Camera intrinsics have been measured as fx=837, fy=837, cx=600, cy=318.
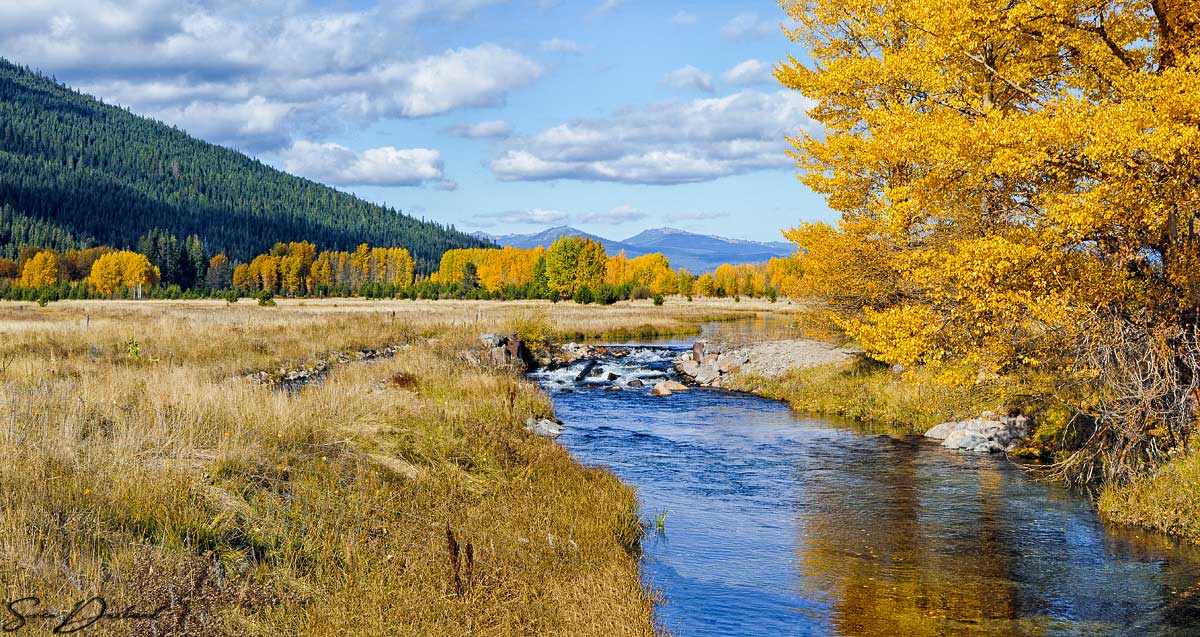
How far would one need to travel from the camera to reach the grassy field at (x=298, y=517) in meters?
6.41

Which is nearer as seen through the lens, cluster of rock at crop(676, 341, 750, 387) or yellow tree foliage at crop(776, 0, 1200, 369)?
yellow tree foliage at crop(776, 0, 1200, 369)

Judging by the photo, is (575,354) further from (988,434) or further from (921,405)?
(988,434)

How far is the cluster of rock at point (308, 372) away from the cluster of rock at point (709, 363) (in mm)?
11757

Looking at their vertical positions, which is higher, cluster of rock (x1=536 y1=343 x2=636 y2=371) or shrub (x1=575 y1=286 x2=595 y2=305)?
shrub (x1=575 y1=286 x2=595 y2=305)

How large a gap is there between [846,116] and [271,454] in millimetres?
16611

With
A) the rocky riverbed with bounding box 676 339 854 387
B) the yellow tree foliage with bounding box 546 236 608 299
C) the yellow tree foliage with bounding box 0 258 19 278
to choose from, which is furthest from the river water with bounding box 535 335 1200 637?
the yellow tree foliage with bounding box 0 258 19 278

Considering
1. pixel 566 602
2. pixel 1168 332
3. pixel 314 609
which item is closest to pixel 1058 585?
pixel 1168 332

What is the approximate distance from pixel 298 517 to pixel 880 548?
7.08 metres

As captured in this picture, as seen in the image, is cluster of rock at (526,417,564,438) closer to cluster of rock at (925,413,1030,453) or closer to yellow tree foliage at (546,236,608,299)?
cluster of rock at (925,413,1030,453)

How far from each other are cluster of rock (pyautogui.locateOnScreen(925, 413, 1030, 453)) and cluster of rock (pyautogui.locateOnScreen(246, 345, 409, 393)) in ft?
48.1

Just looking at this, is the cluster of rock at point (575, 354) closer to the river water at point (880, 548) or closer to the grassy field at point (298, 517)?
the river water at point (880, 548)

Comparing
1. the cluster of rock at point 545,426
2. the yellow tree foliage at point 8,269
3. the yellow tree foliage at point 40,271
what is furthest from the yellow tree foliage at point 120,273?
the cluster of rock at point 545,426

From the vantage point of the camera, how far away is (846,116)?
21391 mm

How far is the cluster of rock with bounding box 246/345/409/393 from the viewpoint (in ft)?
73.6
